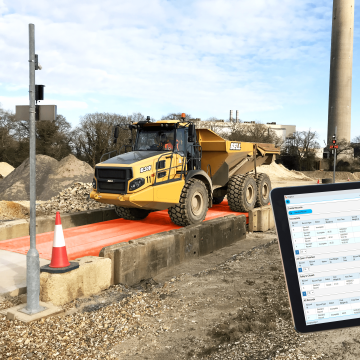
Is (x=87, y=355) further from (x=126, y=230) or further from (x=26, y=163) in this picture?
(x=26, y=163)

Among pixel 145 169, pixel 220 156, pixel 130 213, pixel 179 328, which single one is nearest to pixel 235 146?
pixel 220 156

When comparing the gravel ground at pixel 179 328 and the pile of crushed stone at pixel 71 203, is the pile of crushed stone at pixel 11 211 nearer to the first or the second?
the pile of crushed stone at pixel 71 203

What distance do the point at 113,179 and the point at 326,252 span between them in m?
6.78

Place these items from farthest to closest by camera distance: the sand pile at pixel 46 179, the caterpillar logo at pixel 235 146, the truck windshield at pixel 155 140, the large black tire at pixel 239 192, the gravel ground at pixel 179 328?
the sand pile at pixel 46 179 < the large black tire at pixel 239 192 < the caterpillar logo at pixel 235 146 < the truck windshield at pixel 155 140 < the gravel ground at pixel 179 328

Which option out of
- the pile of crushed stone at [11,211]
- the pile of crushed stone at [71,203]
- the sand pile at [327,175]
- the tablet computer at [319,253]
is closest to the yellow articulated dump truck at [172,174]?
the pile of crushed stone at [71,203]

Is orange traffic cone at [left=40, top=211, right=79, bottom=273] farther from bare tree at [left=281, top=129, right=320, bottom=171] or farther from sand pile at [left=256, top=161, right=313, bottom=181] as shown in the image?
bare tree at [left=281, top=129, right=320, bottom=171]

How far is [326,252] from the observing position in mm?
1734

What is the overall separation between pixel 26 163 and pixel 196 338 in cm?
1676

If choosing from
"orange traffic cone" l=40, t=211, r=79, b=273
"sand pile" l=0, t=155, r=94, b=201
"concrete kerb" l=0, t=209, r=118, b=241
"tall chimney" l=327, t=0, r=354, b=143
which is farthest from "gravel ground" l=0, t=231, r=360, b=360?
"tall chimney" l=327, t=0, r=354, b=143

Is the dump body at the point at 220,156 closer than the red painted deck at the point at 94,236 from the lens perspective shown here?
No

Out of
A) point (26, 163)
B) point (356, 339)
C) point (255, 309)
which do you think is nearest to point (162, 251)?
point (255, 309)

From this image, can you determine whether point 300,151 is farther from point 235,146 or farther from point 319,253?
point 319,253

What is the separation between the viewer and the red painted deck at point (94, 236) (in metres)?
7.12

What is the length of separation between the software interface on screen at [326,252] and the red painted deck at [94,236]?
556cm
